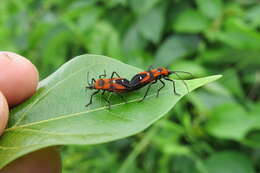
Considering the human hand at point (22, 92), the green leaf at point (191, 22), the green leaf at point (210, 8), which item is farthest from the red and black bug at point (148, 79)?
the green leaf at point (210, 8)

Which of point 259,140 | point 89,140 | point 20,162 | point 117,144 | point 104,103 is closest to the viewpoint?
point 89,140

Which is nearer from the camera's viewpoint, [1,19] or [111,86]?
[111,86]

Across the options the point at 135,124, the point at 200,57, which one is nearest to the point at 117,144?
the point at 200,57

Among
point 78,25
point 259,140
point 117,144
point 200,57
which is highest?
point 78,25

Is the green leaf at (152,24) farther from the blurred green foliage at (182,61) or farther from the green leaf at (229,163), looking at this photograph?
the green leaf at (229,163)

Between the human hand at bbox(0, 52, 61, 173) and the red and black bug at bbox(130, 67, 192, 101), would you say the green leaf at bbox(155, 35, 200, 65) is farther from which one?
the human hand at bbox(0, 52, 61, 173)

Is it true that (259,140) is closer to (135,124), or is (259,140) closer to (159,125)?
(159,125)

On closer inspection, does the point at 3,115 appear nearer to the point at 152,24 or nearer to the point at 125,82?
the point at 125,82
